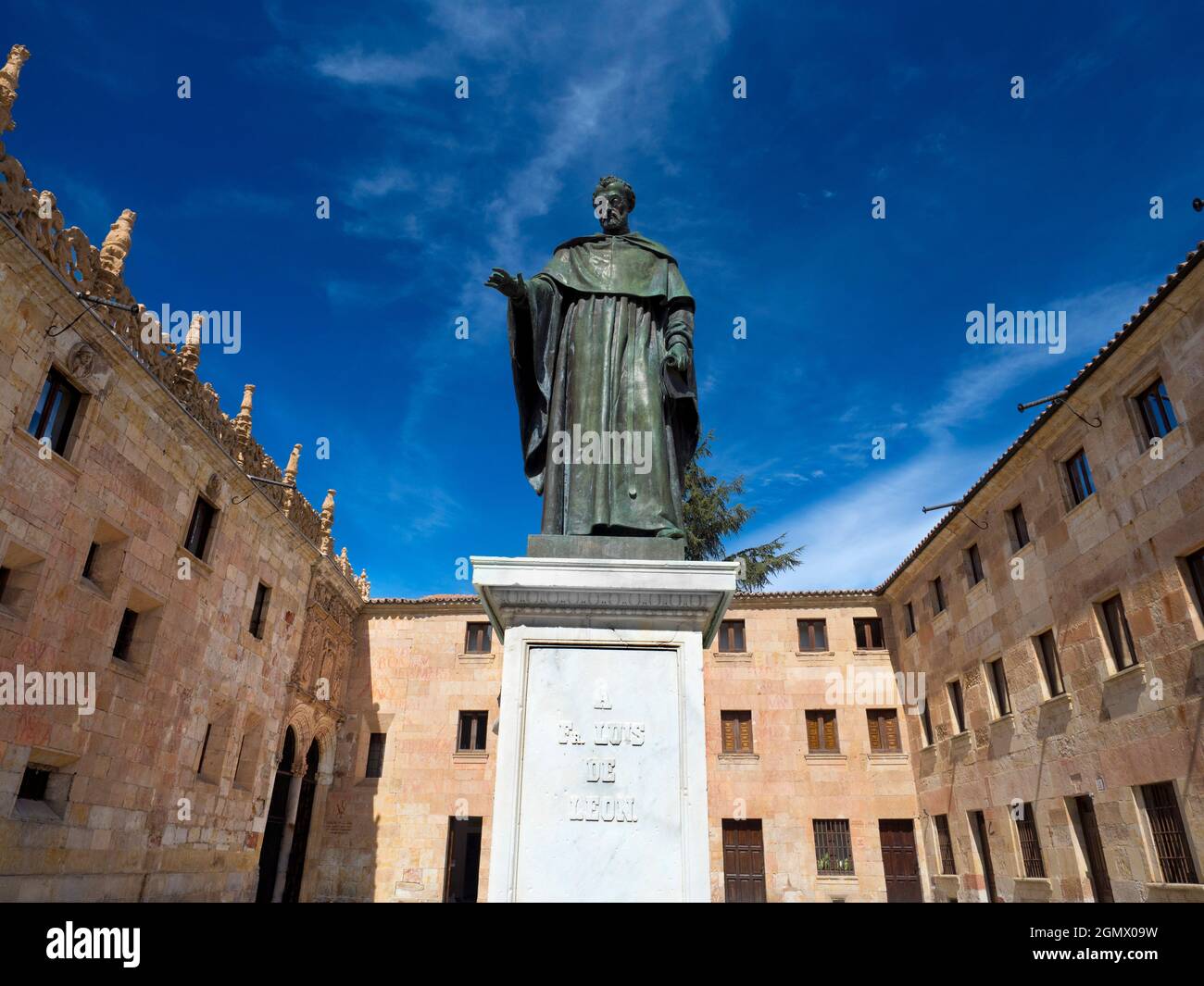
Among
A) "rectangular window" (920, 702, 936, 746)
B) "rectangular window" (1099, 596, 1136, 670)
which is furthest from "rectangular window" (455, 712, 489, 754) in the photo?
"rectangular window" (1099, 596, 1136, 670)

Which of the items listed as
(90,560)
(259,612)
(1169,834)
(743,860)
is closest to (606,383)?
(90,560)

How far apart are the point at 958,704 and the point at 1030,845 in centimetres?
445

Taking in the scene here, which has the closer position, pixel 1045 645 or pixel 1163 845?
pixel 1163 845

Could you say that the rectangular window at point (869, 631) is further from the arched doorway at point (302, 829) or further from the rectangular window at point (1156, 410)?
the arched doorway at point (302, 829)

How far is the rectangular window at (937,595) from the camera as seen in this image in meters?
21.8

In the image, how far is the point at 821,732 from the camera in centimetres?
2369

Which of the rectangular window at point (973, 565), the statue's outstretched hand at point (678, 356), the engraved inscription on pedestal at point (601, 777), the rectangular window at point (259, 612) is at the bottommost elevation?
the engraved inscription on pedestal at point (601, 777)

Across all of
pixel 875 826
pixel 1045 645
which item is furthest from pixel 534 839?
pixel 875 826

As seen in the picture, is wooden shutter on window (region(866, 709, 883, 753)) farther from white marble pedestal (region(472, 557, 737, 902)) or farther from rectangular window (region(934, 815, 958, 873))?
white marble pedestal (region(472, 557, 737, 902))

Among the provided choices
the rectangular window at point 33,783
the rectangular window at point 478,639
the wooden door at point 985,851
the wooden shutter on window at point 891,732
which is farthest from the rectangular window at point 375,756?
the wooden door at point 985,851

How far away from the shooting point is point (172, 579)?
1552 centimetres

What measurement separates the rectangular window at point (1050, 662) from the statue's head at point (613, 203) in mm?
15644
